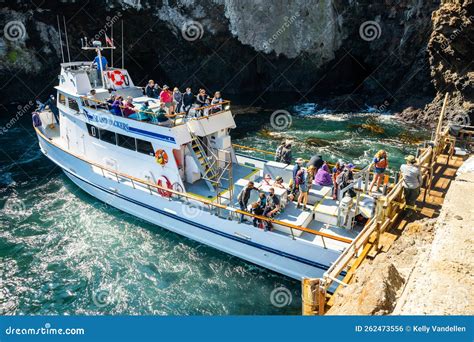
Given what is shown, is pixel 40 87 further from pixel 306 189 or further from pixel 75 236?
pixel 306 189

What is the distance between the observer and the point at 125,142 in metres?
14.2

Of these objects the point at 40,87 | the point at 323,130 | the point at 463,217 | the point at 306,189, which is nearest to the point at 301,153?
the point at 323,130

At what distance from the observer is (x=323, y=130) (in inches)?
953

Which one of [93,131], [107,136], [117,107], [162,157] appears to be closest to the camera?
[162,157]

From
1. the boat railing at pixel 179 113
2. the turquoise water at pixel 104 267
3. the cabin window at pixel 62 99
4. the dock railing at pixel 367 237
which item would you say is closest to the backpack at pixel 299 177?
the dock railing at pixel 367 237

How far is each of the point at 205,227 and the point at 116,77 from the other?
8049 millimetres

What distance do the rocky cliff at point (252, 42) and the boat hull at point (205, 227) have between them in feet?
56.5

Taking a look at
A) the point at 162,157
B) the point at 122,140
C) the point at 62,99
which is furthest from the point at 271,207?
the point at 62,99

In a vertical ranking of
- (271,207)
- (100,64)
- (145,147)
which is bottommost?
(271,207)

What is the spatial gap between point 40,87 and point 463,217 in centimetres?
3273

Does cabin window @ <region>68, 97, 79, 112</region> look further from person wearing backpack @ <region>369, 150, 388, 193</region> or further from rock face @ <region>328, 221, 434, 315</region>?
rock face @ <region>328, 221, 434, 315</region>

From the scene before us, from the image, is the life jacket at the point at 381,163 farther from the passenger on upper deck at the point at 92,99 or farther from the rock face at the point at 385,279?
the passenger on upper deck at the point at 92,99

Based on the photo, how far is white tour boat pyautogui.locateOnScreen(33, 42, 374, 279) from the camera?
36.2 ft

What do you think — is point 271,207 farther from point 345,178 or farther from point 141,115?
point 141,115
